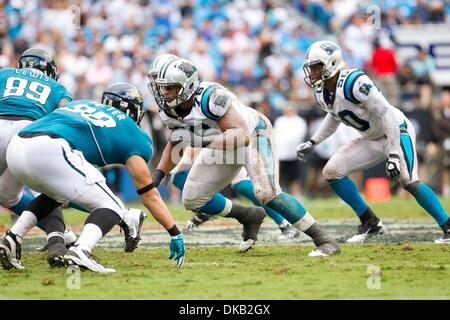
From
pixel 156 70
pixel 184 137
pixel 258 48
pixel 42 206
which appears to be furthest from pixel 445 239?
pixel 258 48

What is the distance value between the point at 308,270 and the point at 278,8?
11961 millimetres

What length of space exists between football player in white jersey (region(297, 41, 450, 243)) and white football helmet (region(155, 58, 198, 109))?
57.2 inches

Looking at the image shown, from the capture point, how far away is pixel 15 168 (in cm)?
630

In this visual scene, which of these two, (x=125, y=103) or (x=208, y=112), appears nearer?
(x=125, y=103)

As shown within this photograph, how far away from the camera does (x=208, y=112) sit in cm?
694

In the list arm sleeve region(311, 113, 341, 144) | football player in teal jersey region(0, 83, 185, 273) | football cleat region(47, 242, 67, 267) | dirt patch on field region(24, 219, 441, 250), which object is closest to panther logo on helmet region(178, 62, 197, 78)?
football player in teal jersey region(0, 83, 185, 273)

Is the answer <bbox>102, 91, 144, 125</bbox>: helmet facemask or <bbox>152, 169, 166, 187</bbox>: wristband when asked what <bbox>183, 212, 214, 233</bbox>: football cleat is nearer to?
<bbox>152, 169, 166, 187</bbox>: wristband

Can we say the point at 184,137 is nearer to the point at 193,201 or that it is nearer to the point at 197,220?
the point at 193,201

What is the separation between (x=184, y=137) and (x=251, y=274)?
154cm

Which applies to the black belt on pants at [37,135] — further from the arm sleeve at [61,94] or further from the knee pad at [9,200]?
the knee pad at [9,200]

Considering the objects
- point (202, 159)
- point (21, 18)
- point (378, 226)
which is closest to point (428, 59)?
point (21, 18)

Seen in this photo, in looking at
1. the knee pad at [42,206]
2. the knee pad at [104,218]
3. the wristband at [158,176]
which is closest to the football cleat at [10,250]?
the knee pad at [42,206]

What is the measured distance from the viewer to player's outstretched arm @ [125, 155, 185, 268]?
20.4 ft
